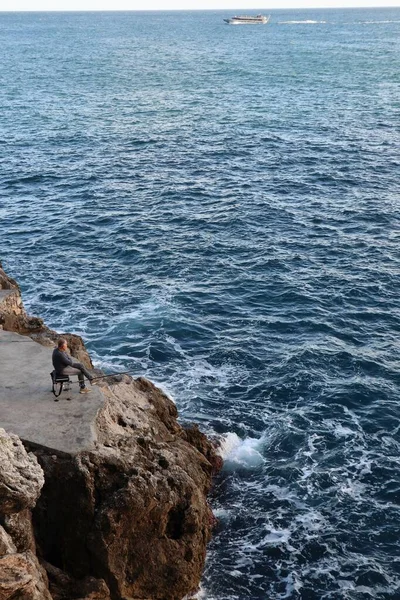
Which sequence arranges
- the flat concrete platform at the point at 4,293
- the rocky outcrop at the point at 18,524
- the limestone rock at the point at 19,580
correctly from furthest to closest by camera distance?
the flat concrete platform at the point at 4,293 < the rocky outcrop at the point at 18,524 < the limestone rock at the point at 19,580

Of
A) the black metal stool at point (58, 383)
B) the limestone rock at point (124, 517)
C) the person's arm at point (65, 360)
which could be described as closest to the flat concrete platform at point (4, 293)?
the black metal stool at point (58, 383)

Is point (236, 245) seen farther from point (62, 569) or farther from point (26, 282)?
point (62, 569)

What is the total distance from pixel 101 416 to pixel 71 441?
1641 mm

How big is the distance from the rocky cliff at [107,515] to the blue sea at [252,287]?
74.7 inches

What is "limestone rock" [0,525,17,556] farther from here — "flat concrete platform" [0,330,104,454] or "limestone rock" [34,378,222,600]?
"flat concrete platform" [0,330,104,454]

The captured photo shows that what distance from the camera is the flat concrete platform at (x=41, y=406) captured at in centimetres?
2069

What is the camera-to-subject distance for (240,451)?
28.3 metres

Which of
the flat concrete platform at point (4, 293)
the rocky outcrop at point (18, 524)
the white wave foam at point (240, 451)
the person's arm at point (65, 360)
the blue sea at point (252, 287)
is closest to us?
the rocky outcrop at point (18, 524)

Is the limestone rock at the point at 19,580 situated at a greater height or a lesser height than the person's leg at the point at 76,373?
lesser

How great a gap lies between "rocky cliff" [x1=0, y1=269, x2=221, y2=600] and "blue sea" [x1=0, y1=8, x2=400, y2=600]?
190cm

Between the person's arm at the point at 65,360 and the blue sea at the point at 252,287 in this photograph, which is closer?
the person's arm at the point at 65,360

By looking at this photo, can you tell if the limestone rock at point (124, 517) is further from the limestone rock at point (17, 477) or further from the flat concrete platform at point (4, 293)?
the flat concrete platform at point (4, 293)

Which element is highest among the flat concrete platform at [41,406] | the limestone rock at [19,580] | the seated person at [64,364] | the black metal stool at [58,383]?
the seated person at [64,364]

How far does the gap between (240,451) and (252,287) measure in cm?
1501
